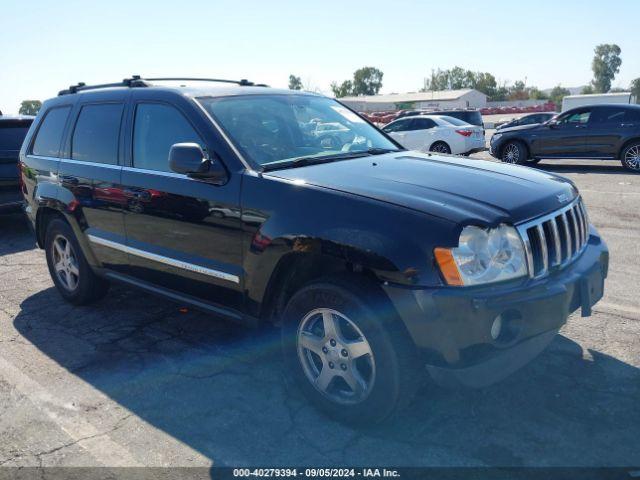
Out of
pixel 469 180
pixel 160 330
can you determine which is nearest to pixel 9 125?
pixel 160 330

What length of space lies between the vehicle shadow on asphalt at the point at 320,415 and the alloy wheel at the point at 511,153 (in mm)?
12079

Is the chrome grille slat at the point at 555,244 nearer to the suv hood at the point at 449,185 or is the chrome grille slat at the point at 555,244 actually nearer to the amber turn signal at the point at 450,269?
the suv hood at the point at 449,185

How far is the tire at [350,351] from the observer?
2834 millimetres

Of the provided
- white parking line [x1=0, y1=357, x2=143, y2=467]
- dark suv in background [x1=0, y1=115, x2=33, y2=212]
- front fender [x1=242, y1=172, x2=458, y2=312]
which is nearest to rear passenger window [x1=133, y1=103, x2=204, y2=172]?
front fender [x1=242, y1=172, x2=458, y2=312]

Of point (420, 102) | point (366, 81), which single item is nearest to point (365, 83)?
point (366, 81)

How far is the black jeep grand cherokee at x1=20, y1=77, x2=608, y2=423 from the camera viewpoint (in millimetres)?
2719

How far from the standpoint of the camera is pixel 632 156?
43.4 feet

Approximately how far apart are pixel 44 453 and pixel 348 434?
1.61m

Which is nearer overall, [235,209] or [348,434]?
[348,434]

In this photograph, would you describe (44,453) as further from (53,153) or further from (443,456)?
(53,153)

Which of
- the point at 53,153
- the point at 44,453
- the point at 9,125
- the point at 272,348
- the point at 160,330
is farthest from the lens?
the point at 9,125

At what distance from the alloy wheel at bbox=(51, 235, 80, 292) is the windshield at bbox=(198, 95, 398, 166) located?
220 cm

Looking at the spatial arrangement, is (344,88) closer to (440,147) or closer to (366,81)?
(366,81)

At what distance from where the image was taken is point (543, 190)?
10.8ft
